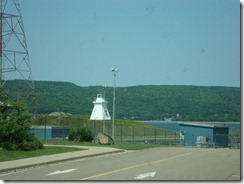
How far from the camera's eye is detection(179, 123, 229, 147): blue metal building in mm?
40844

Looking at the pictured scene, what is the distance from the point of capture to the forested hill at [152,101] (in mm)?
45188

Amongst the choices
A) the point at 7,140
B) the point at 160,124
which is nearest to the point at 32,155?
the point at 7,140

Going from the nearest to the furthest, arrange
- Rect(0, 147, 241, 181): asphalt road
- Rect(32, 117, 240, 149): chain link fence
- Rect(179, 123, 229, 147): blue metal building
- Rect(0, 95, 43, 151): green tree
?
Rect(0, 147, 241, 181): asphalt road → Rect(0, 95, 43, 151): green tree → Rect(32, 117, 240, 149): chain link fence → Rect(179, 123, 229, 147): blue metal building

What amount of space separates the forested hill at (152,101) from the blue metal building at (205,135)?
141cm

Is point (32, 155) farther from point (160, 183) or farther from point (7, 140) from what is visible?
point (160, 183)

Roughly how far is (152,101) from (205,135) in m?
23.3

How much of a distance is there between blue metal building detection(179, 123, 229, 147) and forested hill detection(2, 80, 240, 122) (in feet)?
4.64

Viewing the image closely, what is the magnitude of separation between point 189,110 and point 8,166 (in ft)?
127

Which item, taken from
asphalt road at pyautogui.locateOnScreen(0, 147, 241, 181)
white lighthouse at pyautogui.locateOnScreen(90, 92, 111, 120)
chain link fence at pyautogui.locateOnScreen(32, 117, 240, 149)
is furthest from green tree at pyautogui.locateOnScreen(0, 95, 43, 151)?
white lighthouse at pyautogui.locateOnScreen(90, 92, 111, 120)

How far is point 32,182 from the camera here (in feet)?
44.5

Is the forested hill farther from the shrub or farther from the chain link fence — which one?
the shrub

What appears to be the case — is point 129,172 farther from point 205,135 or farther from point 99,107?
point 99,107

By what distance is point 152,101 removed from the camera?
65.4m

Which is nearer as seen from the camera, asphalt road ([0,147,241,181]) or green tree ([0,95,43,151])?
asphalt road ([0,147,241,181])
